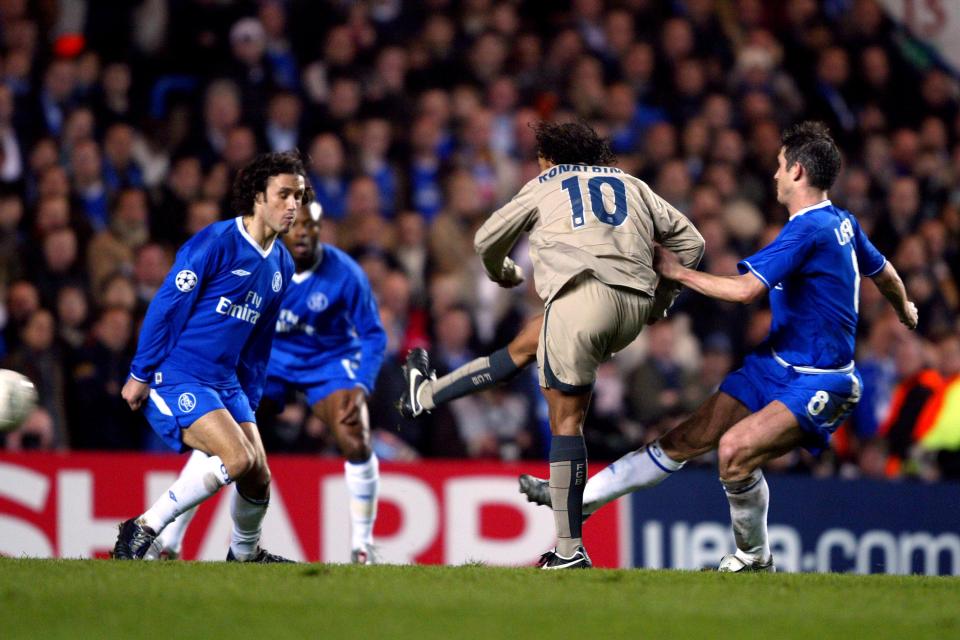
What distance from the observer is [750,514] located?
279 inches

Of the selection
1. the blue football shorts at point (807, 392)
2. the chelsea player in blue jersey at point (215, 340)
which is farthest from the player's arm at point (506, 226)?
the blue football shorts at point (807, 392)

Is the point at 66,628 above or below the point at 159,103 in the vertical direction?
below

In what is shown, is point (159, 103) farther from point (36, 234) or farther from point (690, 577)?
point (690, 577)

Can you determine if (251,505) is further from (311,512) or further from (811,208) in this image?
(811,208)

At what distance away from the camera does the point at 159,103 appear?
39.5ft

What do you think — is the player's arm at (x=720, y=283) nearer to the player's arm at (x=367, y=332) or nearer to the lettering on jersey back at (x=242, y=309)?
the lettering on jersey back at (x=242, y=309)

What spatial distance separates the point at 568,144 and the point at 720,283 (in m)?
1.00

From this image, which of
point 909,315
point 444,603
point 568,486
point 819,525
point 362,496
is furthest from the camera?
point 819,525

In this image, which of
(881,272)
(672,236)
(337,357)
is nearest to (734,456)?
(672,236)

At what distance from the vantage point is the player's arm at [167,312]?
6.98 metres

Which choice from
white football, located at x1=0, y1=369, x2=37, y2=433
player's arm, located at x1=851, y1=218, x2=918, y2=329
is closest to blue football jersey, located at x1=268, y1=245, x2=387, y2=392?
white football, located at x1=0, y1=369, x2=37, y2=433

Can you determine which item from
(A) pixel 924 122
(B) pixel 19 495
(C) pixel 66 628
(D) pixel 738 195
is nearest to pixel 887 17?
(A) pixel 924 122

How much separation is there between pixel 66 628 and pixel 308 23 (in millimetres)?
9256

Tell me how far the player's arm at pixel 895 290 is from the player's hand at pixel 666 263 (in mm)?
1114
